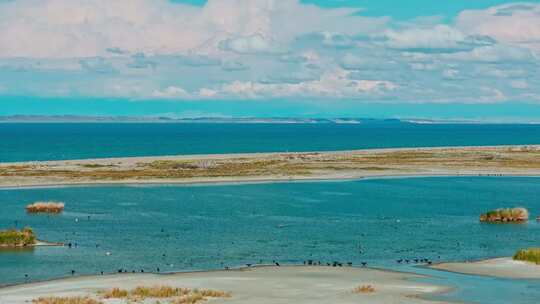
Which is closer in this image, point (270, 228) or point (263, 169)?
point (270, 228)

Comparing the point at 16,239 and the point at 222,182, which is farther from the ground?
the point at 222,182

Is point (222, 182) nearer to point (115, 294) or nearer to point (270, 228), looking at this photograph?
point (270, 228)

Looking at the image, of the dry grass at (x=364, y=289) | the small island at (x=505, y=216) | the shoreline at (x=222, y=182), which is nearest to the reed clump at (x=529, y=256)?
the dry grass at (x=364, y=289)

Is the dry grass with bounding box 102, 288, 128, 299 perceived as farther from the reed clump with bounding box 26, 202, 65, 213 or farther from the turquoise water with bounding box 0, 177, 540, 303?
the reed clump with bounding box 26, 202, 65, 213

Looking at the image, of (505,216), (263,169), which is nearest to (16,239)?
(505,216)

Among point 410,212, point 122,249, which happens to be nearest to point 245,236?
point 122,249

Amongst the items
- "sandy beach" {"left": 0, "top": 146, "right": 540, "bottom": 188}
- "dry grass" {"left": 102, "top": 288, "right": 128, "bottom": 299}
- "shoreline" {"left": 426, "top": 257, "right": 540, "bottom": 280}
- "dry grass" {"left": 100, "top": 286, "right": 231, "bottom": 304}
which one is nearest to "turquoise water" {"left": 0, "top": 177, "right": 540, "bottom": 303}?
"shoreline" {"left": 426, "top": 257, "right": 540, "bottom": 280}

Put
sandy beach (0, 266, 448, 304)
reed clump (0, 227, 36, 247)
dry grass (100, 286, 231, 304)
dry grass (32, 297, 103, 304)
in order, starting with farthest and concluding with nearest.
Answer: reed clump (0, 227, 36, 247), sandy beach (0, 266, 448, 304), dry grass (100, 286, 231, 304), dry grass (32, 297, 103, 304)
